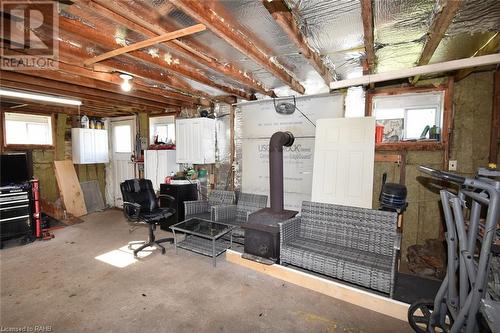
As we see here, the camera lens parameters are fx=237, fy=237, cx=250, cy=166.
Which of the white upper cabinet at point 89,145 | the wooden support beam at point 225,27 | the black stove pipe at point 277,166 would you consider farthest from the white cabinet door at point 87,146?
the wooden support beam at point 225,27

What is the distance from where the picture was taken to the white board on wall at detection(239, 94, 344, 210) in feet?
11.9

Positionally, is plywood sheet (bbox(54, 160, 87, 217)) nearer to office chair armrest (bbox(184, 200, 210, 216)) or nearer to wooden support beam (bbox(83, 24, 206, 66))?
office chair armrest (bbox(184, 200, 210, 216))

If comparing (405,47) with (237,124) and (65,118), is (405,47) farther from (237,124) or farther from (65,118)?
(65,118)

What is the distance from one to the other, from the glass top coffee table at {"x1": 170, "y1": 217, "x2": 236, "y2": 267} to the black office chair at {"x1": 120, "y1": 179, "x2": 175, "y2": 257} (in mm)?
374

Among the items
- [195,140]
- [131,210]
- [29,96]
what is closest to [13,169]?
[29,96]

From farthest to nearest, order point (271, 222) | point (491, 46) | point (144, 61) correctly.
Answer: point (271, 222)
point (144, 61)
point (491, 46)

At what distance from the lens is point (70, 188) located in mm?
5344

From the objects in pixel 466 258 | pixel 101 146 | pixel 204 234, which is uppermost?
pixel 101 146

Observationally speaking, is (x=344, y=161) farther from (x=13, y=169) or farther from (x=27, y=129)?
(x=27, y=129)

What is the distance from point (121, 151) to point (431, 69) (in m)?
6.41

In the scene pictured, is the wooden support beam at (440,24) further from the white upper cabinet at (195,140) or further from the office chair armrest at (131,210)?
the office chair armrest at (131,210)

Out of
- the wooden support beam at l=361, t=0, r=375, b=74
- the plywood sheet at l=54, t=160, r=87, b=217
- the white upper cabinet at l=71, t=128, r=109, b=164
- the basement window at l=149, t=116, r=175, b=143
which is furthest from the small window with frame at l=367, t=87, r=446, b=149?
the plywood sheet at l=54, t=160, r=87, b=217

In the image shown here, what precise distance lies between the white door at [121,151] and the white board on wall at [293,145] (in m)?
3.27

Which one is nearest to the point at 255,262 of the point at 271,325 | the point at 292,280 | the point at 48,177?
the point at 292,280
